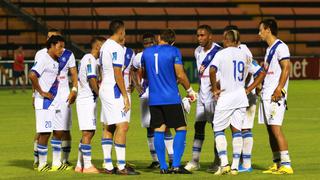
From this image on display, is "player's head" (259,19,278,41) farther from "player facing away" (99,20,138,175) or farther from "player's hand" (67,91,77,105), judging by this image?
"player's hand" (67,91,77,105)

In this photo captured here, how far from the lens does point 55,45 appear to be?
544 inches

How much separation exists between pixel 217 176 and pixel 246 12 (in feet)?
123

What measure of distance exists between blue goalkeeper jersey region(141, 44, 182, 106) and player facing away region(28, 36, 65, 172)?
148 centimetres

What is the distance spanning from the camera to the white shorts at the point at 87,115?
44.9ft

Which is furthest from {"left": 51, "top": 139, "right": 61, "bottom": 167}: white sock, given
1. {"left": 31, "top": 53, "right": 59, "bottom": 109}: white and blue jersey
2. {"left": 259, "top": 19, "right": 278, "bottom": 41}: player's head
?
{"left": 259, "top": 19, "right": 278, "bottom": 41}: player's head

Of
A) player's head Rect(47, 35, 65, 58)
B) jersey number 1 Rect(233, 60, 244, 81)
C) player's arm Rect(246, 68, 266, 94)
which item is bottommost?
player's arm Rect(246, 68, 266, 94)

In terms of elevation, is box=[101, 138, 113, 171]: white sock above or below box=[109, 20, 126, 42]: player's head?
below

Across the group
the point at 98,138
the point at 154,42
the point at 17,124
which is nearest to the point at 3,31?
the point at 17,124

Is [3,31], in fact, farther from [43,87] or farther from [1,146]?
[43,87]

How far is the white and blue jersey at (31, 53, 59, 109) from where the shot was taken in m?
13.8

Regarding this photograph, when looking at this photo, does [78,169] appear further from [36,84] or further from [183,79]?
[183,79]

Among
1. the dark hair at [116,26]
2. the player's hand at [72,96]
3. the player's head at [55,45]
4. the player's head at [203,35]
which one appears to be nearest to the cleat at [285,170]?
the player's head at [203,35]

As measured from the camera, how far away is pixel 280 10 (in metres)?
50.2

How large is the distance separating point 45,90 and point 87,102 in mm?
649
